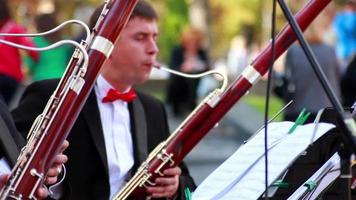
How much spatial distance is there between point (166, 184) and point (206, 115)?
0.35 m

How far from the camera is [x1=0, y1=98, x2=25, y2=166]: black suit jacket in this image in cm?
294

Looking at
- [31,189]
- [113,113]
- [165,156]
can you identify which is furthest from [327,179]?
[113,113]

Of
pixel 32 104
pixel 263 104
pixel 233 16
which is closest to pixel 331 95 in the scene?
pixel 32 104

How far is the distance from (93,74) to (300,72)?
15.2 feet

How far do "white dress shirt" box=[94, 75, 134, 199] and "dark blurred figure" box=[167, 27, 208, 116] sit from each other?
8.56 meters

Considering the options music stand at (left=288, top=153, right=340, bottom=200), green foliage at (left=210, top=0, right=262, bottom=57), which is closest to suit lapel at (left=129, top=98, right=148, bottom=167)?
music stand at (left=288, top=153, right=340, bottom=200)

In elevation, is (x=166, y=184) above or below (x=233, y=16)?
below

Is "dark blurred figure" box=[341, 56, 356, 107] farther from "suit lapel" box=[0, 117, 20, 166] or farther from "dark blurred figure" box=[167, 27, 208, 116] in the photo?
"suit lapel" box=[0, 117, 20, 166]

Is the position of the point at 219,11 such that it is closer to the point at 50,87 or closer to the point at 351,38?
the point at 351,38

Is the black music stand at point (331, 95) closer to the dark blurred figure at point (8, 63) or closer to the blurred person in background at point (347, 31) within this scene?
the dark blurred figure at point (8, 63)

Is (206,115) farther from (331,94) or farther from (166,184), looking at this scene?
(331,94)

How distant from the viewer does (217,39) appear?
41.2m

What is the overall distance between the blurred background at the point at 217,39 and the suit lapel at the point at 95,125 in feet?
2.52

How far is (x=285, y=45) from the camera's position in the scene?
10.3ft
